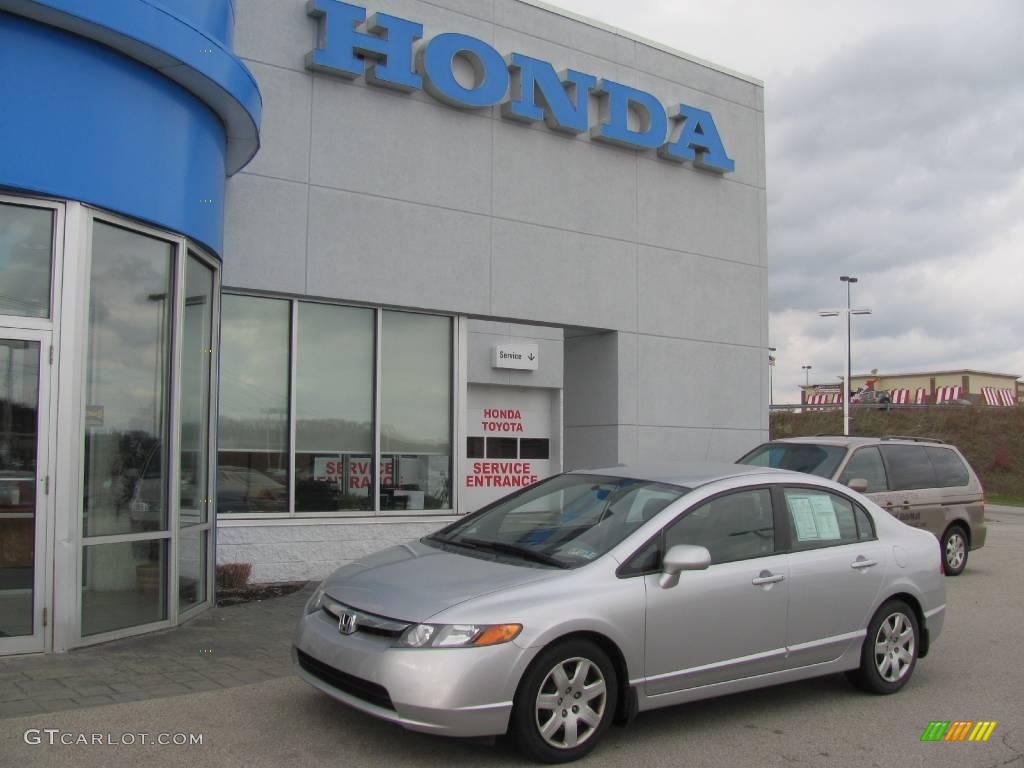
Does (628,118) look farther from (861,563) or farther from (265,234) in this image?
(861,563)

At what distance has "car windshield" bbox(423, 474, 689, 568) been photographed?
5652 mm

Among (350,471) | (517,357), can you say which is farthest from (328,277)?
(517,357)

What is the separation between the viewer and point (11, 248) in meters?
6.97

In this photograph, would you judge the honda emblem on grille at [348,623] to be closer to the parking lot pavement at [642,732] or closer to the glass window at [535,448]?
the parking lot pavement at [642,732]

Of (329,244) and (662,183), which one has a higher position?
(662,183)

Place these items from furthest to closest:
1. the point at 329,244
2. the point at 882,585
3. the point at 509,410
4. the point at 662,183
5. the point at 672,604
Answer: the point at 509,410, the point at 662,183, the point at 329,244, the point at 882,585, the point at 672,604

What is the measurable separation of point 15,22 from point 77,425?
2.83 meters

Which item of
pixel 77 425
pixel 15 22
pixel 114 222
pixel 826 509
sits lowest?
pixel 826 509

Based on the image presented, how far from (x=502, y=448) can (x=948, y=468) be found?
6.93 metres

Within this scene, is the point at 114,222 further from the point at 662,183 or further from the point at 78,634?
the point at 662,183

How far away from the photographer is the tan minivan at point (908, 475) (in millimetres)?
12086

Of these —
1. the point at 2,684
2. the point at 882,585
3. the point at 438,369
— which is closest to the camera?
the point at 2,684

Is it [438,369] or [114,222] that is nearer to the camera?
[114,222]

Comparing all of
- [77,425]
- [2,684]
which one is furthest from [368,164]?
[2,684]
